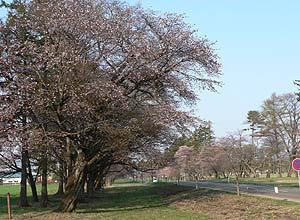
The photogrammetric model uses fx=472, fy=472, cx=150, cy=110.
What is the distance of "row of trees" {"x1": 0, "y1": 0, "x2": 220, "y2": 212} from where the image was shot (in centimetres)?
2178

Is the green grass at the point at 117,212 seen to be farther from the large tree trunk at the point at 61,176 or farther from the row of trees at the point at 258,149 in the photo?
the row of trees at the point at 258,149

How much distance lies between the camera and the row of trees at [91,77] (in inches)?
858

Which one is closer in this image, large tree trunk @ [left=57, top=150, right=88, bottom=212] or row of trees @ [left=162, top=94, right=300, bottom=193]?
large tree trunk @ [left=57, top=150, right=88, bottom=212]

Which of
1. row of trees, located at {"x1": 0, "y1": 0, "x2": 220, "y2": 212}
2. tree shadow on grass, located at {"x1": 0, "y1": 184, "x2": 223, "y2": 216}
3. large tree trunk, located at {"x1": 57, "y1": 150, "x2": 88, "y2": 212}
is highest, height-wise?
row of trees, located at {"x1": 0, "y1": 0, "x2": 220, "y2": 212}

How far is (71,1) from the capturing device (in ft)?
73.7

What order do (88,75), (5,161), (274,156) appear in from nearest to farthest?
(88,75) < (5,161) < (274,156)

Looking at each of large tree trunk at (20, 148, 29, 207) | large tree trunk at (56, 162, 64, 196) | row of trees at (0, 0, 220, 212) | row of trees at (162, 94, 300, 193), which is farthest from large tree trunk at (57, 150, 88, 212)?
row of trees at (162, 94, 300, 193)

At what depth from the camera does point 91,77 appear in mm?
22047

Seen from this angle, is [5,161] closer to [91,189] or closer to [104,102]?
[91,189]

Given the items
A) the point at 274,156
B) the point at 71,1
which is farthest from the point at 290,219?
the point at 274,156

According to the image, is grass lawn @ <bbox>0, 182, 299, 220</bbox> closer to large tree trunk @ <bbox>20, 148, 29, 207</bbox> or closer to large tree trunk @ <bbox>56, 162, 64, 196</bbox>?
large tree trunk @ <bbox>20, 148, 29, 207</bbox>

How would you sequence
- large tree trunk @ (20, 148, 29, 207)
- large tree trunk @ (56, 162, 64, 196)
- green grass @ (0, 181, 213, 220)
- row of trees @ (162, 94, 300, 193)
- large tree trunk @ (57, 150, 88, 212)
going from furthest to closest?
row of trees @ (162, 94, 300, 193) < large tree trunk @ (56, 162, 64, 196) < large tree trunk @ (20, 148, 29, 207) < large tree trunk @ (57, 150, 88, 212) < green grass @ (0, 181, 213, 220)

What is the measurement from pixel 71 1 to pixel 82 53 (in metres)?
2.57

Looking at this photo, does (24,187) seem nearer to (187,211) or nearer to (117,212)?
(117,212)
